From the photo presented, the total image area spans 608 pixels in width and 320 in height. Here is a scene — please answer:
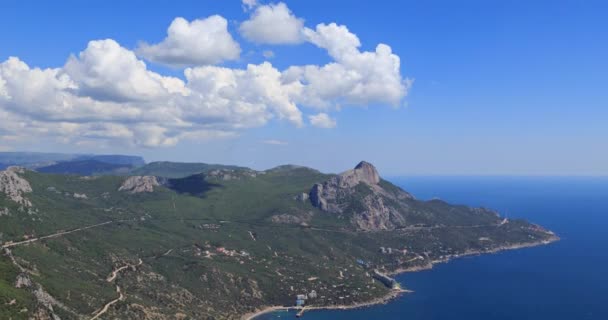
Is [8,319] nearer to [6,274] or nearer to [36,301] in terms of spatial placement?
[36,301]

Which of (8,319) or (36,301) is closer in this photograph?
(8,319)

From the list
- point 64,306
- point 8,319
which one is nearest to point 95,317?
point 64,306

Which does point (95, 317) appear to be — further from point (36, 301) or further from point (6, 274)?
point (6, 274)

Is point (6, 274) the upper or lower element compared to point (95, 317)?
upper

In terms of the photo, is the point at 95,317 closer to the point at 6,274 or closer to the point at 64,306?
the point at 64,306

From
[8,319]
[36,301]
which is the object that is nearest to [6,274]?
[36,301]

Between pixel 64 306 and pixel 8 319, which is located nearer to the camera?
pixel 8 319

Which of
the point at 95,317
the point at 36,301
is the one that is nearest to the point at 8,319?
the point at 36,301
